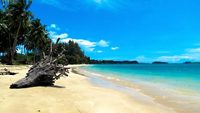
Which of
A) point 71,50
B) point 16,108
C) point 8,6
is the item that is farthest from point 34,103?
point 71,50

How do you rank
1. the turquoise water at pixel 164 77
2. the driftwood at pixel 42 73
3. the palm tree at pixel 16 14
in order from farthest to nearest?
the palm tree at pixel 16 14
the turquoise water at pixel 164 77
the driftwood at pixel 42 73

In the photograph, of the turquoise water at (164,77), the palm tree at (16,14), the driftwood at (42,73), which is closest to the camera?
the driftwood at (42,73)

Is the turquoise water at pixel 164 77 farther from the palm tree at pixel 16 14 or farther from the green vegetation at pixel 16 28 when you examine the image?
the palm tree at pixel 16 14

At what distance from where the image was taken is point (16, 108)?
23.4ft

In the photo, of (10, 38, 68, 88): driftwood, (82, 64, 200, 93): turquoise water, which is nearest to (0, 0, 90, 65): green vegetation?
(82, 64, 200, 93): turquoise water

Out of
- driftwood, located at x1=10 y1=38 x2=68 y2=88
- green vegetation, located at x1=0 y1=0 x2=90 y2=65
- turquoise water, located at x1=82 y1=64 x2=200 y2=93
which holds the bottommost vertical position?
turquoise water, located at x1=82 y1=64 x2=200 y2=93

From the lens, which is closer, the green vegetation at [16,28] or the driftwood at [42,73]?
the driftwood at [42,73]

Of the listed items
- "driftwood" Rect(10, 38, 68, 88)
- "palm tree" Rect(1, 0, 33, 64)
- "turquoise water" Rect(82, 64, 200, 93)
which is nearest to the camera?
"driftwood" Rect(10, 38, 68, 88)

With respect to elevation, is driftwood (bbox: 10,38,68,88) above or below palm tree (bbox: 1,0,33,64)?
below

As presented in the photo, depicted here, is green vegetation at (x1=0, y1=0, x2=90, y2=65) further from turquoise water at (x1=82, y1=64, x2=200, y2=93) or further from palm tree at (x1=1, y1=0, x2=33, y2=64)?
turquoise water at (x1=82, y1=64, x2=200, y2=93)

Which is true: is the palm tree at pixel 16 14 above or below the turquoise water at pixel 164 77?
above

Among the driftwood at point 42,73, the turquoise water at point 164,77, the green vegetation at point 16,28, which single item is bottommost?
the turquoise water at point 164,77

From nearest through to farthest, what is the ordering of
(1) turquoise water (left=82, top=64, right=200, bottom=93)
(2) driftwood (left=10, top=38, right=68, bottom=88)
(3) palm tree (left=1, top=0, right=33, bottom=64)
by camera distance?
(2) driftwood (left=10, top=38, right=68, bottom=88), (1) turquoise water (left=82, top=64, right=200, bottom=93), (3) palm tree (left=1, top=0, right=33, bottom=64)

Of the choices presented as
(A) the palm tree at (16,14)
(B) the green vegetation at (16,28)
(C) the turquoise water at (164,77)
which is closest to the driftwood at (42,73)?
(C) the turquoise water at (164,77)
